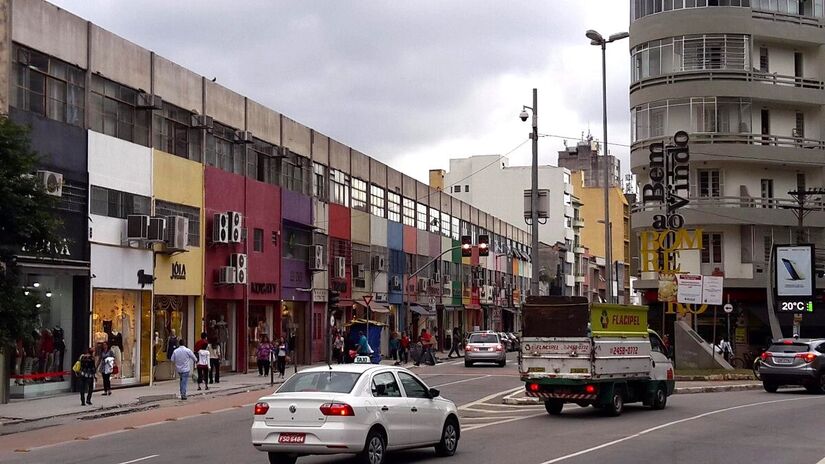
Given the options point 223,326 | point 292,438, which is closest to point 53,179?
point 223,326

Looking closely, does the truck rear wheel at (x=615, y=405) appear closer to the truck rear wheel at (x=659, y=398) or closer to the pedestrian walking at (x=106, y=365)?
the truck rear wheel at (x=659, y=398)

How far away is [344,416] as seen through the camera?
14.2m

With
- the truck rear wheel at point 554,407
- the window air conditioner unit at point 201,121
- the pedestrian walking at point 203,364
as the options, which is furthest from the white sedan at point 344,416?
the window air conditioner unit at point 201,121

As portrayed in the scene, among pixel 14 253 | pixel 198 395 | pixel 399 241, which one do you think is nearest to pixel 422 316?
pixel 399 241

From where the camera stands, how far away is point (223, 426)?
2252cm

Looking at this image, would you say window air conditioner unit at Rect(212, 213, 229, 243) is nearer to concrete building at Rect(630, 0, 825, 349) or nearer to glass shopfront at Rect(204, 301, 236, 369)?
glass shopfront at Rect(204, 301, 236, 369)

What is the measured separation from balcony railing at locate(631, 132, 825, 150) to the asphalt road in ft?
79.9

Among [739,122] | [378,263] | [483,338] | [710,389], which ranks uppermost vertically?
[739,122]

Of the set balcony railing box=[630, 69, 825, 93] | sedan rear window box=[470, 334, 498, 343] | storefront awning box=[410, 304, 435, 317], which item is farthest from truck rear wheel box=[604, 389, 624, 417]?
storefront awning box=[410, 304, 435, 317]

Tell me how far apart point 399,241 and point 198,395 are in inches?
1349

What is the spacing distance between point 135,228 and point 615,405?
1765 centimetres

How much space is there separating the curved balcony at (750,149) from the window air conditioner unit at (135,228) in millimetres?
26691

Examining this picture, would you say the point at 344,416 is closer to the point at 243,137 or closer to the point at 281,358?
the point at 281,358

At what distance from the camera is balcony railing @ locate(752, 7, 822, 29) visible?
5103 centimetres
